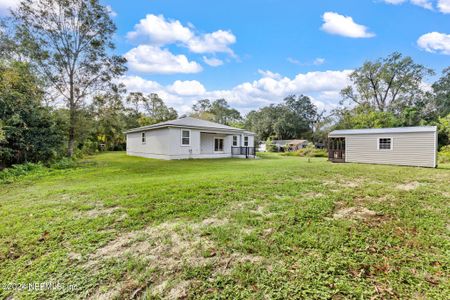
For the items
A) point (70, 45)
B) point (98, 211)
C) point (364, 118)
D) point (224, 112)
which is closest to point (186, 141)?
point (70, 45)

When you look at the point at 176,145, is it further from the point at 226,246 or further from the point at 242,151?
the point at 226,246

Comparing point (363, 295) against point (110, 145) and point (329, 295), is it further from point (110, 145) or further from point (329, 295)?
point (110, 145)

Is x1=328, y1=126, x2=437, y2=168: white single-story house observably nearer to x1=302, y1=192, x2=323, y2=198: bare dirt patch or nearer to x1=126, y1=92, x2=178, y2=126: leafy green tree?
x1=302, y1=192, x2=323, y2=198: bare dirt patch

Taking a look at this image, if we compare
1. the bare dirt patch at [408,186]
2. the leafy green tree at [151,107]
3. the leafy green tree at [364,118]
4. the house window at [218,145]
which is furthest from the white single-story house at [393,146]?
the leafy green tree at [151,107]

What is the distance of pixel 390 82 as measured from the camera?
3039 centimetres

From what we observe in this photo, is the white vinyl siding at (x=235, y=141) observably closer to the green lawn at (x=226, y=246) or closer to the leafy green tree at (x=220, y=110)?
the green lawn at (x=226, y=246)

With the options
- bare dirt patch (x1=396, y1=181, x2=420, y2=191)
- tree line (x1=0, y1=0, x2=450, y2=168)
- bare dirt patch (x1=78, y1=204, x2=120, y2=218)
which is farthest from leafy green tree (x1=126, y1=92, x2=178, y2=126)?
bare dirt patch (x1=396, y1=181, x2=420, y2=191)

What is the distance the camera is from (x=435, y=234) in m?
2.97

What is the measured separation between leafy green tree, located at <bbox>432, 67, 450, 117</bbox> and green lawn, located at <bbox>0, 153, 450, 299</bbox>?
33.3 m

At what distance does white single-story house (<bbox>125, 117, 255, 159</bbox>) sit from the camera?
15227 mm

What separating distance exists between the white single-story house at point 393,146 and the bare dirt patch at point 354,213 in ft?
35.1

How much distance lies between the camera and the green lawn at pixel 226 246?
196 cm

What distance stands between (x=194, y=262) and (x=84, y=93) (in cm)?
1605

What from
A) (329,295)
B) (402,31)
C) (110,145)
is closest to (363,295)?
(329,295)
